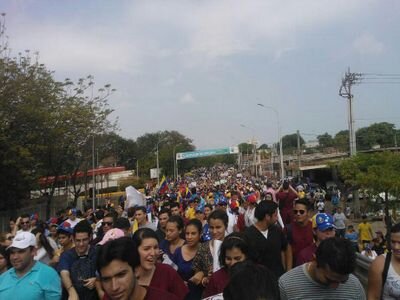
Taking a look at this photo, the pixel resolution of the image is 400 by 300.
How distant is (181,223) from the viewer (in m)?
5.15

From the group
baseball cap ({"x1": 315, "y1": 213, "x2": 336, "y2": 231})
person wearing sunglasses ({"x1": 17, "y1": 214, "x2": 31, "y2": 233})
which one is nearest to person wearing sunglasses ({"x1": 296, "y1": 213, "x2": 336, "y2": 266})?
baseball cap ({"x1": 315, "y1": 213, "x2": 336, "y2": 231})

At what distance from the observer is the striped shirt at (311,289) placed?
2.97 meters

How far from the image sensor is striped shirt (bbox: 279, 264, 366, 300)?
9.75ft

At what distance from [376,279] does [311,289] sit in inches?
25.4

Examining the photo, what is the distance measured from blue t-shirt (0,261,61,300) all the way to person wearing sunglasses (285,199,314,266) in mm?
2997

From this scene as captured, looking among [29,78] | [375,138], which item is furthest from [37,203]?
[375,138]

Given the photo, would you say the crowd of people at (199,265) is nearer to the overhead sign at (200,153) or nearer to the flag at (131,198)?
the flag at (131,198)

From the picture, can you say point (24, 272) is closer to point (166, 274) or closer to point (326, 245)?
point (166, 274)

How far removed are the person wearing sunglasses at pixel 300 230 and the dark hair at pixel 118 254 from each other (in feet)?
11.1

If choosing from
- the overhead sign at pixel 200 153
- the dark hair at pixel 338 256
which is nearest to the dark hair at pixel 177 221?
the dark hair at pixel 338 256

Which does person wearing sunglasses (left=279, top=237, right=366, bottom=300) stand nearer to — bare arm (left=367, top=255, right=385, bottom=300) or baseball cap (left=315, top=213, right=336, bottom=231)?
bare arm (left=367, top=255, right=385, bottom=300)

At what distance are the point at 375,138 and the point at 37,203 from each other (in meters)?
80.5

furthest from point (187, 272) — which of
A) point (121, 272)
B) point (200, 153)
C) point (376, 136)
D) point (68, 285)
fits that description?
point (376, 136)

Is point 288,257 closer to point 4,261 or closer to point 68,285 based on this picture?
point 68,285
